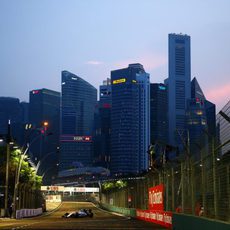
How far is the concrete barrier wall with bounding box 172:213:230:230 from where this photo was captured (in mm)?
14641

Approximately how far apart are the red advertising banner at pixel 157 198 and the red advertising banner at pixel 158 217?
383 millimetres

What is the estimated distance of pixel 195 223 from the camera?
64.4 ft

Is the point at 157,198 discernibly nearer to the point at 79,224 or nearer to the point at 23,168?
the point at 79,224

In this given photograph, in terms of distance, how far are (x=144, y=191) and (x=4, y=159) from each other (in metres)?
39.0

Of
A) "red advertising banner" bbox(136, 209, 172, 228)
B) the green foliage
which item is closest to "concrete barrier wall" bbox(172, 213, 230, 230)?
"red advertising banner" bbox(136, 209, 172, 228)

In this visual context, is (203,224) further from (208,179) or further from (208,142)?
(208,142)

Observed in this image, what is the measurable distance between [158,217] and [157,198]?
7.98ft

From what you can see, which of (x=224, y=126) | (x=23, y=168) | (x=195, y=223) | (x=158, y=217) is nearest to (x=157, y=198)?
(x=158, y=217)

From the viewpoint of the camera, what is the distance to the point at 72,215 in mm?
64750

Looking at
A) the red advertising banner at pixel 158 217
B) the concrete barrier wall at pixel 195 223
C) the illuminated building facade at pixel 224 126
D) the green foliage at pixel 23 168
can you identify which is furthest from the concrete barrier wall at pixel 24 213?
the illuminated building facade at pixel 224 126

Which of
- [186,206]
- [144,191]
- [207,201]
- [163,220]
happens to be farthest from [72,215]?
[207,201]

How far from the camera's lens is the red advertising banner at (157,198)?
3408 centimetres

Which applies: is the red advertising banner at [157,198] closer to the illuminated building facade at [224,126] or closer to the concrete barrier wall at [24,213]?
the illuminated building facade at [224,126]

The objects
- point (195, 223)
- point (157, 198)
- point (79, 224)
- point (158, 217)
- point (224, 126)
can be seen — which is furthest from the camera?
point (79, 224)
